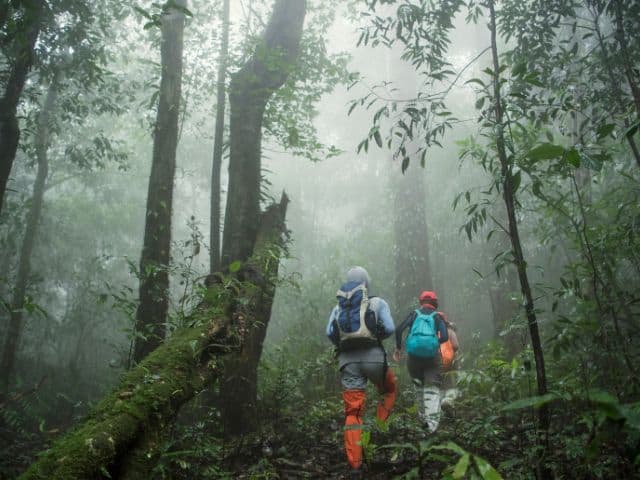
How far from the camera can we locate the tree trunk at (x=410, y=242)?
38.1 ft

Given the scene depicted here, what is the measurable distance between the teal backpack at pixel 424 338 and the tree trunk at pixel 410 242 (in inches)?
193

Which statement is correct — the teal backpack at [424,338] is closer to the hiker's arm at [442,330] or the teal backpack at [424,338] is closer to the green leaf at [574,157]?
the hiker's arm at [442,330]

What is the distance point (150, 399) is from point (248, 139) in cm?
422

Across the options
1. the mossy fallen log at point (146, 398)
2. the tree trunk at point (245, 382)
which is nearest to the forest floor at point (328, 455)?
the tree trunk at point (245, 382)

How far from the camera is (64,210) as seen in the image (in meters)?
18.0

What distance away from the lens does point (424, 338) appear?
6062mm

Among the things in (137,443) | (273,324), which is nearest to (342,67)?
(137,443)

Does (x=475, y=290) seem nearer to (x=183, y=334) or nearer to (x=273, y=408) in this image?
(x=273, y=408)

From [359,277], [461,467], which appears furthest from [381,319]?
[461,467]

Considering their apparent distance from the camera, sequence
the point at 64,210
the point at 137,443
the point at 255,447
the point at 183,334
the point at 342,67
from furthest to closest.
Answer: the point at 64,210 → the point at 342,67 → the point at 255,447 → the point at 183,334 → the point at 137,443

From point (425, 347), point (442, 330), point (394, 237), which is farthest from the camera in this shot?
point (394, 237)

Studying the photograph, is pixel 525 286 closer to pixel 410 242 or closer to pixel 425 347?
pixel 425 347

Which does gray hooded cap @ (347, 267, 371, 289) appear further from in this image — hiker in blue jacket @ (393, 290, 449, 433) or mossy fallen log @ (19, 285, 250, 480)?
mossy fallen log @ (19, 285, 250, 480)

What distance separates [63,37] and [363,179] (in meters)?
17.1
